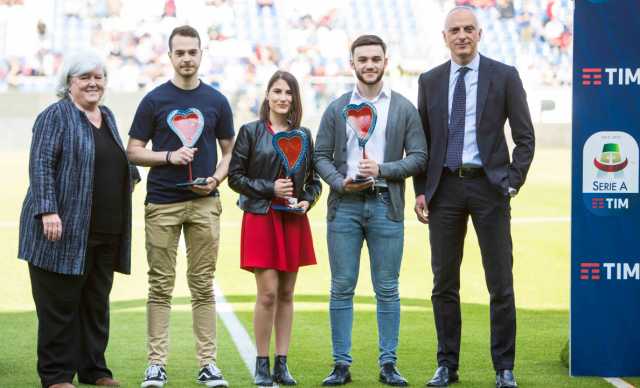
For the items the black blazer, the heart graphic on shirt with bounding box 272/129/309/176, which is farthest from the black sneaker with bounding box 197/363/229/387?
the black blazer

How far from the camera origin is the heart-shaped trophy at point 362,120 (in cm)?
568

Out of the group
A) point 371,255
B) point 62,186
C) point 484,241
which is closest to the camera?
point 62,186

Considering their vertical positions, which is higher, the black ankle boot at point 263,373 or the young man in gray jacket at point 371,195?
the young man in gray jacket at point 371,195

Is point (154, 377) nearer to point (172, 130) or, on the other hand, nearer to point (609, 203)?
point (172, 130)

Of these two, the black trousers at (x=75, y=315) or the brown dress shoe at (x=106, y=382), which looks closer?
the black trousers at (x=75, y=315)

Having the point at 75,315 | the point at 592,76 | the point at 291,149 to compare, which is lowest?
the point at 75,315

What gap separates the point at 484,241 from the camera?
5.75m

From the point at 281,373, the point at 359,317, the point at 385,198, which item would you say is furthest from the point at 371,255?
the point at 359,317

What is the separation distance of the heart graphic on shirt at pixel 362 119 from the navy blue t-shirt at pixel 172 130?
2.29 ft

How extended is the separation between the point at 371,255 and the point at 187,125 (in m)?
1.12

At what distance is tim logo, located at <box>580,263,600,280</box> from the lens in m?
6.04

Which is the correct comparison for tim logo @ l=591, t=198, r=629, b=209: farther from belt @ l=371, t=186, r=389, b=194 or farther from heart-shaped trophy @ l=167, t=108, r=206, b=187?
heart-shaped trophy @ l=167, t=108, r=206, b=187

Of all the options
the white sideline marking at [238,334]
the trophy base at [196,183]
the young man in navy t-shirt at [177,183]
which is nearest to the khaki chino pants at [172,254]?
the young man in navy t-shirt at [177,183]

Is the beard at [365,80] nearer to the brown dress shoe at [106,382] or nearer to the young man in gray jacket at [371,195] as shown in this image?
the young man in gray jacket at [371,195]
